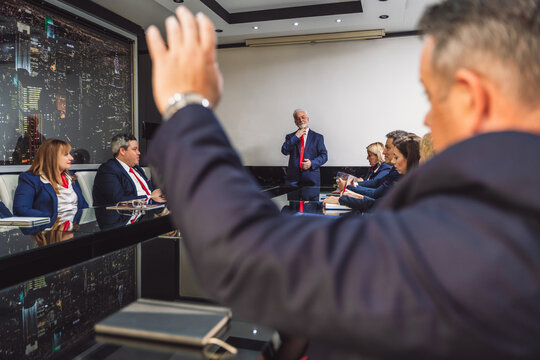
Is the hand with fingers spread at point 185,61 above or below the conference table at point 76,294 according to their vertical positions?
above

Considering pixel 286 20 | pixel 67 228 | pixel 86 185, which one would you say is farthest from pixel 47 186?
pixel 286 20

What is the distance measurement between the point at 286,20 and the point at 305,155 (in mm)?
1993

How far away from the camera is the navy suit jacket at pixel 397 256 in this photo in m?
0.34

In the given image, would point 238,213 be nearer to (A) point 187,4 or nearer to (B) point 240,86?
(A) point 187,4

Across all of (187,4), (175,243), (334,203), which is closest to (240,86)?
(187,4)

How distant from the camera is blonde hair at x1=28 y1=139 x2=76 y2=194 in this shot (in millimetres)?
3264

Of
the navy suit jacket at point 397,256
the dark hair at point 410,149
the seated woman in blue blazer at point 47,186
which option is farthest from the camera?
the seated woman in blue blazer at point 47,186

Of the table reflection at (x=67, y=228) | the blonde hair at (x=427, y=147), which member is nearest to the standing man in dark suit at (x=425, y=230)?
the table reflection at (x=67, y=228)

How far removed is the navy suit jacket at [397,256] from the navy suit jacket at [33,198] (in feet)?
9.94

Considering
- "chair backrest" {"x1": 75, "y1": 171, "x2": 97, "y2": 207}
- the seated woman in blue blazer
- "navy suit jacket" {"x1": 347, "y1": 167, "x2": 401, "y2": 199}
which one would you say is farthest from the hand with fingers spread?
"chair backrest" {"x1": 75, "y1": 171, "x2": 97, "y2": 207}

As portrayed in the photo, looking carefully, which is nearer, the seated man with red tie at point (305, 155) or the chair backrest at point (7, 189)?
the chair backrest at point (7, 189)

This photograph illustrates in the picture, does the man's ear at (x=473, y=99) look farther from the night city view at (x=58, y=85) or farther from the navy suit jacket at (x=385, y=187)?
the night city view at (x=58, y=85)

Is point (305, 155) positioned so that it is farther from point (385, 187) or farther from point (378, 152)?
A: point (385, 187)

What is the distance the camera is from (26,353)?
0.75 metres
